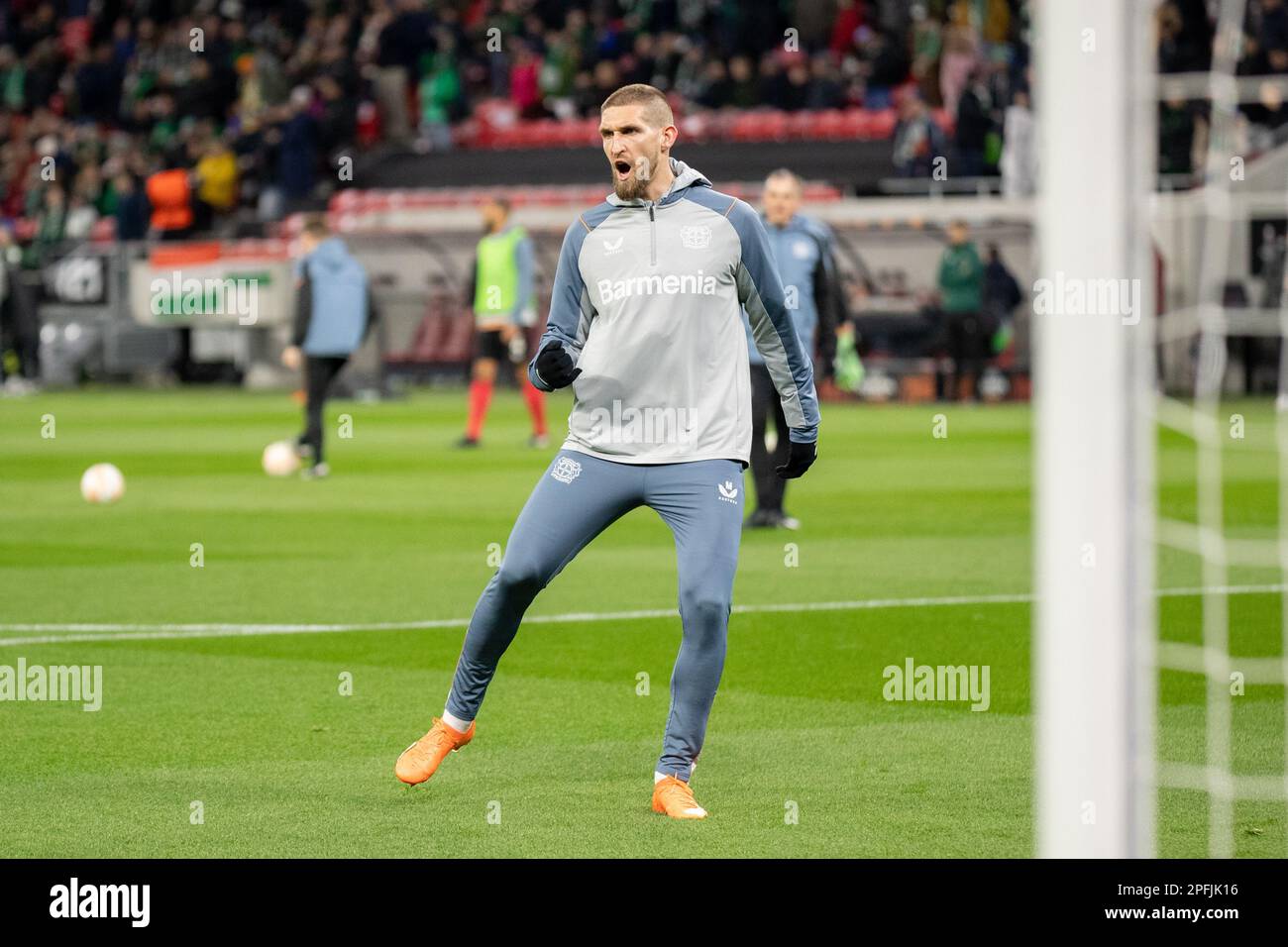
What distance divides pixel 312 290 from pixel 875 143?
610 inches

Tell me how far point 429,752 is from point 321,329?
1174cm

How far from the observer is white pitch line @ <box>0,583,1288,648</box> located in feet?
32.6

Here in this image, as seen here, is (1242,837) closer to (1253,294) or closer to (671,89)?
(1253,294)

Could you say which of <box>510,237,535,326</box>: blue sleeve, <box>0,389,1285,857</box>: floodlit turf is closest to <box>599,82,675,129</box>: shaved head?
<box>0,389,1285,857</box>: floodlit turf

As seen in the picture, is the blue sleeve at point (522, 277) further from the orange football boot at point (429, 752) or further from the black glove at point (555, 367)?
A: the black glove at point (555, 367)

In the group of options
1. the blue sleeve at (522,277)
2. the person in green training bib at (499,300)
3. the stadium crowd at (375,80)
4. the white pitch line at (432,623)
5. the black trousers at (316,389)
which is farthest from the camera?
the stadium crowd at (375,80)

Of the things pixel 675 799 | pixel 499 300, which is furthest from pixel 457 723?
pixel 499 300

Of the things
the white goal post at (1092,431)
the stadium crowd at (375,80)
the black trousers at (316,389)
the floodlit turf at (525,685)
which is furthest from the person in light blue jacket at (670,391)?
the stadium crowd at (375,80)

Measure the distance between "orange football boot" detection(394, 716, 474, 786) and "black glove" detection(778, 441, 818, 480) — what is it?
51.0 inches

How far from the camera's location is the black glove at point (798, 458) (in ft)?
22.1

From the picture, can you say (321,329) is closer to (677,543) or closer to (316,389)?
(316,389)

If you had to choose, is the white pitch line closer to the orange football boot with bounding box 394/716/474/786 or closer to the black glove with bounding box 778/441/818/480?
the orange football boot with bounding box 394/716/474/786

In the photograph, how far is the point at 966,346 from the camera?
90.6ft

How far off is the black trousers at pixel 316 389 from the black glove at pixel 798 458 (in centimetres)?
1172
